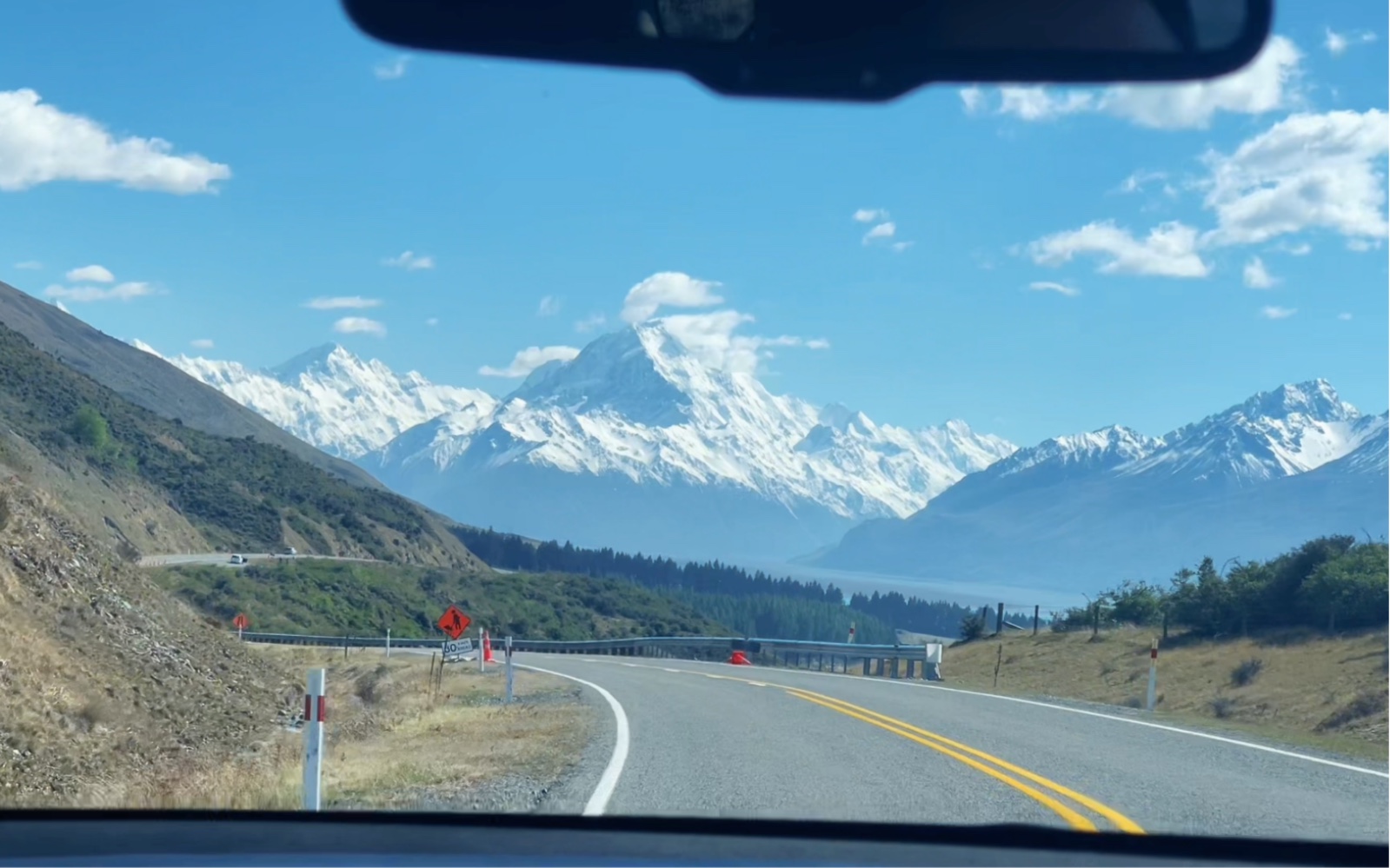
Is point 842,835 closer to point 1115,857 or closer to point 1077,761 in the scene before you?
point 1115,857

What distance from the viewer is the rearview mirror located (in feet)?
11.1

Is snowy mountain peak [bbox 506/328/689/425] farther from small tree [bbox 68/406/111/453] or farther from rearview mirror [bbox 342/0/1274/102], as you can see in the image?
small tree [bbox 68/406/111/453]

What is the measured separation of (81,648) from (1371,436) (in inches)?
577

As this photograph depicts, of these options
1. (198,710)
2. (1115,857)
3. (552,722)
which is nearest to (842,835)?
(1115,857)

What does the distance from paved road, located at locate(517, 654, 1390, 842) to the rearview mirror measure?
198 inches

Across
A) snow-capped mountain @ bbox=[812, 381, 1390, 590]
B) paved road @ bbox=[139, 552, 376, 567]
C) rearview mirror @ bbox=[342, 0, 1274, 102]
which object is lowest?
paved road @ bbox=[139, 552, 376, 567]

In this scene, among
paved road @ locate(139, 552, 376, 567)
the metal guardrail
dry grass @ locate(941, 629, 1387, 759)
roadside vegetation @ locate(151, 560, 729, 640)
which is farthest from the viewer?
paved road @ locate(139, 552, 376, 567)

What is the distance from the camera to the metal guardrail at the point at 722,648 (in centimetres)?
3416

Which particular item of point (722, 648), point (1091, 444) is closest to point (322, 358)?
point (1091, 444)

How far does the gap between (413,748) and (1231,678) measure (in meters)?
20.3

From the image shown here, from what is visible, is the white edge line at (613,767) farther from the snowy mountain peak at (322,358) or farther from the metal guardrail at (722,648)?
the metal guardrail at (722,648)

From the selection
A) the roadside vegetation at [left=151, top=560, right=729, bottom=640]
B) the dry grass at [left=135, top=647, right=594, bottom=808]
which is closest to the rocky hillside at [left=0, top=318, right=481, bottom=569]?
the roadside vegetation at [left=151, top=560, right=729, bottom=640]

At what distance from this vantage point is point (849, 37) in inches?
137

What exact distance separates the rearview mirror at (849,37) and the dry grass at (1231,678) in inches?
509
